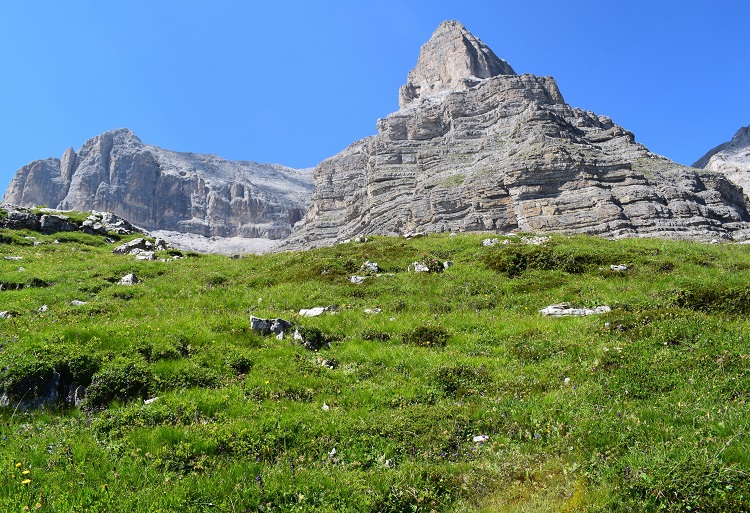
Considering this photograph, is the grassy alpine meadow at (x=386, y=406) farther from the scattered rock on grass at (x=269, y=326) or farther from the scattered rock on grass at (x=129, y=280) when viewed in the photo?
the scattered rock on grass at (x=129, y=280)

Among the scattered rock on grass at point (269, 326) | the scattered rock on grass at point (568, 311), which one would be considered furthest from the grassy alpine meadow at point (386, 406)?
the scattered rock on grass at point (568, 311)

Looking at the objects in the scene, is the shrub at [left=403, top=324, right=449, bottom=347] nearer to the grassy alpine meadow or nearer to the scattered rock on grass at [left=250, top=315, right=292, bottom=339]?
the grassy alpine meadow

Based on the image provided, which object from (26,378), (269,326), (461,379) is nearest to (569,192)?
(269,326)

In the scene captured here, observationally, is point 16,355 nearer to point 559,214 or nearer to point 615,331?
point 615,331

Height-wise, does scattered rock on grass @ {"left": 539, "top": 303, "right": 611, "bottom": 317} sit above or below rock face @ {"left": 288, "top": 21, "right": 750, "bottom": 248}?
below

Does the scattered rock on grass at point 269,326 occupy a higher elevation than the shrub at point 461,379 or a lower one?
higher

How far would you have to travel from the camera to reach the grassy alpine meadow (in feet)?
21.9

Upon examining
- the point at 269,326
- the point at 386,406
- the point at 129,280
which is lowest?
the point at 386,406

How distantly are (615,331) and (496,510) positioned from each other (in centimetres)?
854

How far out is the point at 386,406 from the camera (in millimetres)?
10047

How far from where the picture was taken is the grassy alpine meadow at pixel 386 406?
263 inches

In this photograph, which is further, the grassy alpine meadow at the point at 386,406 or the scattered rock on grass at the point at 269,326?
the scattered rock on grass at the point at 269,326

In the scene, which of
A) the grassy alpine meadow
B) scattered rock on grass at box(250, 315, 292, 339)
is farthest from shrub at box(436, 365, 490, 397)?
scattered rock on grass at box(250, 315, 292, 339)

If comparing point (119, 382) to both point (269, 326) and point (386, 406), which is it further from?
point (386, 406)
